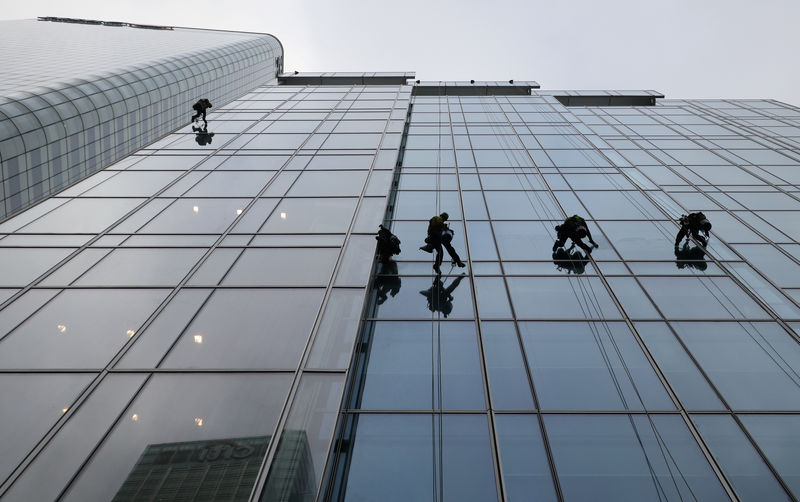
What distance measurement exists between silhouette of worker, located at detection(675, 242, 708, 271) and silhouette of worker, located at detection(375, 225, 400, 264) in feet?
25.8

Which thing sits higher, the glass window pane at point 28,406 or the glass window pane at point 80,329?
the glass window pane at point 80,329

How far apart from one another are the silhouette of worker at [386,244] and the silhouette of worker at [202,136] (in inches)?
490

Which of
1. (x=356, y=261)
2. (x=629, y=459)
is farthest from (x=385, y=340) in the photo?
(x=629, y=459)

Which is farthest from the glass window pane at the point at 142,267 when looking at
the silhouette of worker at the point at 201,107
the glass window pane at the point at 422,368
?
the silhouette of worker at the point at 201,107

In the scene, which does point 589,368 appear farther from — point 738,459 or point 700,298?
point 700,298

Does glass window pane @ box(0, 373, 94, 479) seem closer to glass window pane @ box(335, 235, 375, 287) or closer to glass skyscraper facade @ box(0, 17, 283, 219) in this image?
glass window pane @ box(335, 235, 375, 287)

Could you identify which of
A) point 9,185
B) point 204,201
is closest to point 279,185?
point 204,201

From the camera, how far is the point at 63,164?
38.0 metres

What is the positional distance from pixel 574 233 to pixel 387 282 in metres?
5.57

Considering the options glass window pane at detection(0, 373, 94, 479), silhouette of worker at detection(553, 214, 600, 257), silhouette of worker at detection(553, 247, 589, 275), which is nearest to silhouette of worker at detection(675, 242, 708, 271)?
silhouette of worker at detection(553, 214, 600, 257)

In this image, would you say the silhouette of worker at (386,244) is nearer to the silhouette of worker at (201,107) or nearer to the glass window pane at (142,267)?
the glass window pane at (142,267)

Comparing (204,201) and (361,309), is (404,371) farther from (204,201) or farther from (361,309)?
(204,201)

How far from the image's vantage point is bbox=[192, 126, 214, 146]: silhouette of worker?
66.3 feet

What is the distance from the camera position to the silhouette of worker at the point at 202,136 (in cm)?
2020
